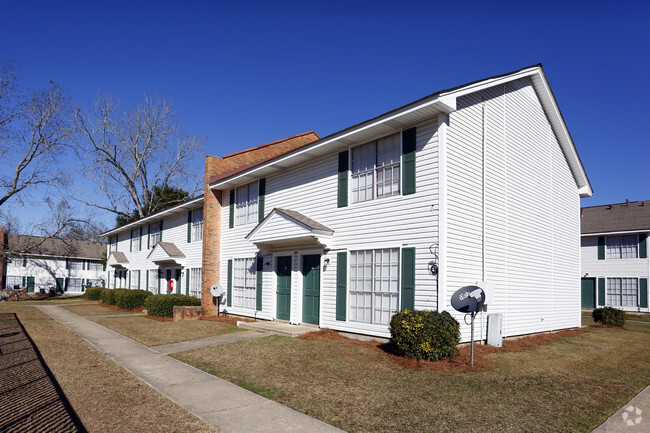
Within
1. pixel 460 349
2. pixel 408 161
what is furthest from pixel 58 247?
pixel 460 349

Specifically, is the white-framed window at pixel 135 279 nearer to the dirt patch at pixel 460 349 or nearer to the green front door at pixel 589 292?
the dirt patch at pixel 460 349

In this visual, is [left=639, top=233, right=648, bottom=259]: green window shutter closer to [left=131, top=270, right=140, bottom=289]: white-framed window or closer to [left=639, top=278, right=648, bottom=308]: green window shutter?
[left=639, top=278, right=648, bottom=308]: green window shutter

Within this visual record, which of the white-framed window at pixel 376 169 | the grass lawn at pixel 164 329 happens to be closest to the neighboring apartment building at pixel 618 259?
the white-framed window at pixel 376 169

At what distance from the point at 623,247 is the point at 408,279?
22.6 meters

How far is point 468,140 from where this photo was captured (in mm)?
11180

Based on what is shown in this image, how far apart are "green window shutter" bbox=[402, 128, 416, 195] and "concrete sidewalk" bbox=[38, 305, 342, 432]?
5.82 meters

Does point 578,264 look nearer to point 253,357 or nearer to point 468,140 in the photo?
point 468,140

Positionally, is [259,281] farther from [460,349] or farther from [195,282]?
[460,349]

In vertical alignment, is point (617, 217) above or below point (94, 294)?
above

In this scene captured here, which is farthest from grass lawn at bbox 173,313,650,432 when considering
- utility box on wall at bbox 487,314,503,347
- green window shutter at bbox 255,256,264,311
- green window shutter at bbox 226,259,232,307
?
green window shutter at bbox 226,259,232,307

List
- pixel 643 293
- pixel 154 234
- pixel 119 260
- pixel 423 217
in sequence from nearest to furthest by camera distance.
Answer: pixel 423 217, pixel 643 293, pixel 154 234, pixel 119 260

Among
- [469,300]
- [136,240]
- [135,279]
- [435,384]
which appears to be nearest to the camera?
[435,384]

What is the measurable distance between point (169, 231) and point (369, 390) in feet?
63.2

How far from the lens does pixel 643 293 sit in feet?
83.3
